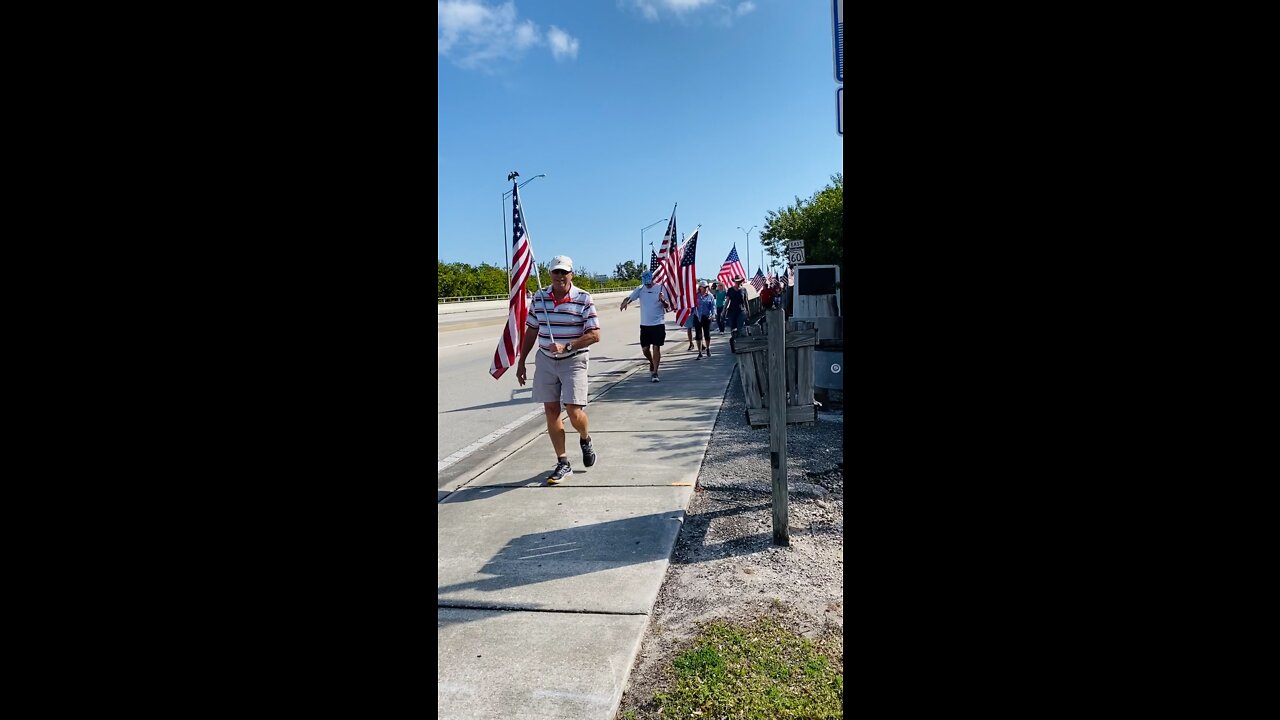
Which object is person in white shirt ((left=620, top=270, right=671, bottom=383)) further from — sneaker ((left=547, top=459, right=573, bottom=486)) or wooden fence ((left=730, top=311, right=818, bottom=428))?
wooden fence ((left=730, top=311, right=818, bottom=428))

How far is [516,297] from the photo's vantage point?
21.3 ft

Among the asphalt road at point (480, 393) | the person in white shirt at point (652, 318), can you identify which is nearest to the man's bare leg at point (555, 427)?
the asphalt road at point (480, 393)

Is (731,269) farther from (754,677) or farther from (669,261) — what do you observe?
(754,677)

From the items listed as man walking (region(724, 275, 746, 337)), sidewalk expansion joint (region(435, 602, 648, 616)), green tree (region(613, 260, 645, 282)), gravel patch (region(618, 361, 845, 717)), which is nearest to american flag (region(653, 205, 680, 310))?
man walking (region(724, 275, 746, 337))

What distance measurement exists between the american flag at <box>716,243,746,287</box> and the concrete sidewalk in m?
12.0

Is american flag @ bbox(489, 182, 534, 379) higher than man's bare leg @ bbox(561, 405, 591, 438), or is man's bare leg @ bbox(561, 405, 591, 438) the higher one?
american flag @ bbox(489, 182, 534, 379)

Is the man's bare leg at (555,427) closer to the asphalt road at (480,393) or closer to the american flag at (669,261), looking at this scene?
the asphalt road at (480,393)

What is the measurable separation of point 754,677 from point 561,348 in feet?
10.9

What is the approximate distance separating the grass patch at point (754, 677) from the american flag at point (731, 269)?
1620 centimetres

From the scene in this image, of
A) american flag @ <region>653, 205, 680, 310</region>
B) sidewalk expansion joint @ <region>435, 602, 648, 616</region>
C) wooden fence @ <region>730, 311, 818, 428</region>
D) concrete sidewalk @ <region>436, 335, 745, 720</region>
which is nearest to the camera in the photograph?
concrete sidewalk @ <region>436, 335, 745, 720</region>

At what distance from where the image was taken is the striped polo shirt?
5781 millimetres
